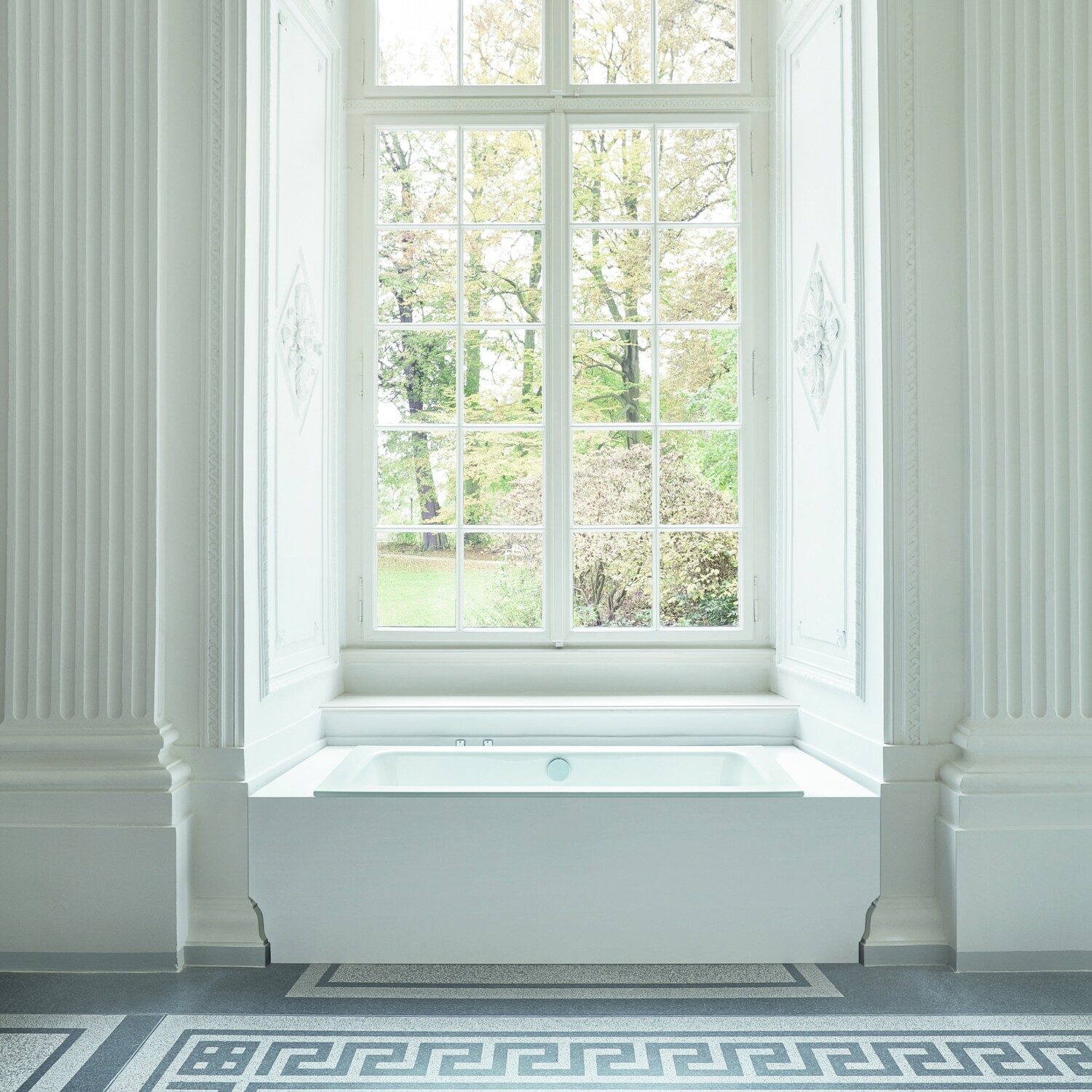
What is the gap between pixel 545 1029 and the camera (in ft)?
7.43

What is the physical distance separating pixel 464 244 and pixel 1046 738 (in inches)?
97.1

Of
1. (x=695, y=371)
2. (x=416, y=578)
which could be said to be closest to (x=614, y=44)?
(x=695, y=371)

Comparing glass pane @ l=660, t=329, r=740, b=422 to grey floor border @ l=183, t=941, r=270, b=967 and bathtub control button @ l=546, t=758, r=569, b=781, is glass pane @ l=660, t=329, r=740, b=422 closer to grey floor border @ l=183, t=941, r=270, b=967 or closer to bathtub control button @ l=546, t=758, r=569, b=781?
bathtub control button @ l=546, t=758, r=569, b=781

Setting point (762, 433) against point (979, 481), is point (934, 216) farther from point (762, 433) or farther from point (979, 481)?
point (762, 433)

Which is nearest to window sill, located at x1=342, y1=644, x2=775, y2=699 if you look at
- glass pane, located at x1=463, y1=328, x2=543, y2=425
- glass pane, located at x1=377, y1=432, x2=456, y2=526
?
glass pane, located at x1=377, y1=432, x2=456, y2=526

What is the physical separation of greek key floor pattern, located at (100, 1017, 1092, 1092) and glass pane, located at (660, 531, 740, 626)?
1.54 m

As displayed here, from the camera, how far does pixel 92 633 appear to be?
8.63ft

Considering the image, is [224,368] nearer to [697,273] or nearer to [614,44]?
[697,273]

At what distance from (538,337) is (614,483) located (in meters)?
0.60

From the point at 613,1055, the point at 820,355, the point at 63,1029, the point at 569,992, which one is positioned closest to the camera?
the point at 613,1055

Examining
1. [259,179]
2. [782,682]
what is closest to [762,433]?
[782,682]

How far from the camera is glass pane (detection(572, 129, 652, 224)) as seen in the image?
359 centimetres

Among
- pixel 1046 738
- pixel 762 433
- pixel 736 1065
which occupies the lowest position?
pixel 736 1065

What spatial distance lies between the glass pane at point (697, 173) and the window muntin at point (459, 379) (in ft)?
1.51
